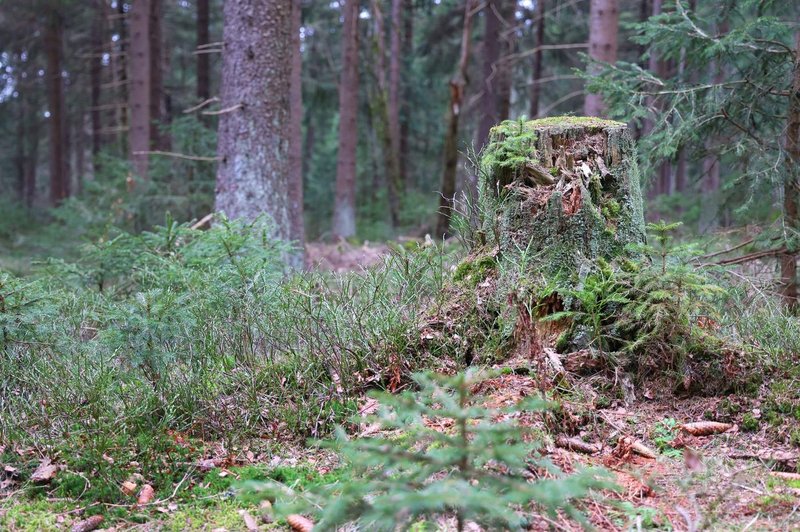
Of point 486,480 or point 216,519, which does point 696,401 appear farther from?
point 216,519

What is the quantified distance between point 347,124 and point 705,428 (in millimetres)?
16676

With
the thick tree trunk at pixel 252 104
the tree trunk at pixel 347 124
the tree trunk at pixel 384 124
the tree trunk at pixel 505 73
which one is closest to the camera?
the thick tree trunk at pixel 252 104

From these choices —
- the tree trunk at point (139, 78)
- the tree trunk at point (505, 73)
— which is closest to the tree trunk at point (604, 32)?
the tree trunk at point (505, 73)

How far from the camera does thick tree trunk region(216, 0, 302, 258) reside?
8188 mm

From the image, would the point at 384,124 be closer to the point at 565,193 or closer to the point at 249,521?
the point at 565,193

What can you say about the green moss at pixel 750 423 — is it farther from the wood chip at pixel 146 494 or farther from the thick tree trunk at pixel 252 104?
the thick tree trunk at pixel 252 104

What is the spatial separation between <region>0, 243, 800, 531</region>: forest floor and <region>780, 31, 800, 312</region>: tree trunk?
2.05 m

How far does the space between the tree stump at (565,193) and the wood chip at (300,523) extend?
2084mm

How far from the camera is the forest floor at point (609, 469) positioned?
272cm

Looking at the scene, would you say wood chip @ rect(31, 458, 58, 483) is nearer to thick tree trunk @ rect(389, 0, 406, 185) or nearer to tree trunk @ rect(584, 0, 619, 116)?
tree trunk @ rect(584, 0, 619, 116)

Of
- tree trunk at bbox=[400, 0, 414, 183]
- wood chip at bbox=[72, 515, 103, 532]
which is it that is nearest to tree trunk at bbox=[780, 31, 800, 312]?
wood chip at bbox=[72, 515, 103, 532]

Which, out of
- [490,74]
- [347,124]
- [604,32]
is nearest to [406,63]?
[347,124]

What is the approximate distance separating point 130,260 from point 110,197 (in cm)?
669

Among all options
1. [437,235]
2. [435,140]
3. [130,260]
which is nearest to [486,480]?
[130,260]
